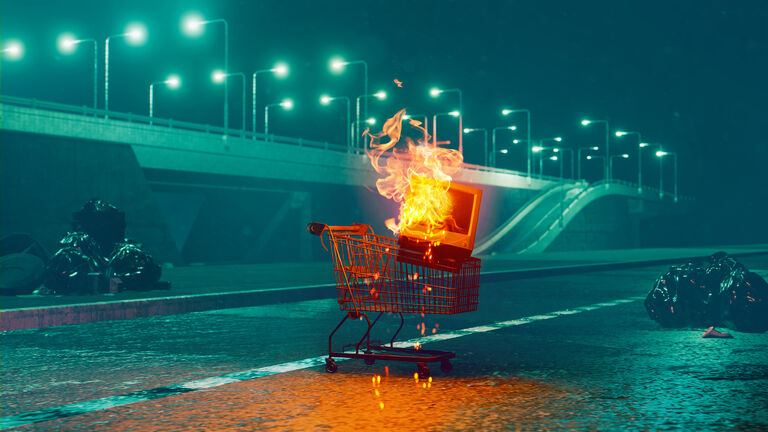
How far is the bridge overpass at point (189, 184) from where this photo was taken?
26172mm

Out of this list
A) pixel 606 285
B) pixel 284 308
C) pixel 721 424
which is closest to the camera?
pixel 721 424

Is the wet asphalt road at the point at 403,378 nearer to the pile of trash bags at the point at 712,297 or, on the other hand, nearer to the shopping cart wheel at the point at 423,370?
the shopping cart wheel at the point at 423,370

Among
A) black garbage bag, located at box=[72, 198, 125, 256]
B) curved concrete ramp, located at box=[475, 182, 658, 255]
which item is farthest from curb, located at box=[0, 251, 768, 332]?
curved concrete ramp, located at box=[475, 182, 658, 255]

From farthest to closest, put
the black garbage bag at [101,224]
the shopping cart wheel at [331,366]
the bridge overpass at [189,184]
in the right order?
the bridge overpass at [189,184] → the black garbage bag at [101,224] → the shopping cart wheel at [331,366]

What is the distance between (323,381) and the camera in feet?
25.1

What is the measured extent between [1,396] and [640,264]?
26765 mm

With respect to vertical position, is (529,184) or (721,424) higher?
(529,184)

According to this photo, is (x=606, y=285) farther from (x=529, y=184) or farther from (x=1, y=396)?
(x=529, y=184)

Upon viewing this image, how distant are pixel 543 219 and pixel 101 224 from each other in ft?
134

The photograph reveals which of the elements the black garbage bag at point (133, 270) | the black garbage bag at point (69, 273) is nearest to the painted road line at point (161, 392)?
the black garbage bag at point (69, 273)

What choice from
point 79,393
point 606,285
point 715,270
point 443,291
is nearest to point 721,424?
point 443,291

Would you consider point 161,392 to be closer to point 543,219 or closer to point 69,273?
point 69,273

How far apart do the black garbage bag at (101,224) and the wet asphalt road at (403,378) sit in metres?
7.14

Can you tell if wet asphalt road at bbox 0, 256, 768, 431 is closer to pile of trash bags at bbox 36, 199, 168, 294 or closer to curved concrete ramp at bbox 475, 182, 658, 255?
pile of trash bags at bbox 36, 199, 168, 294
